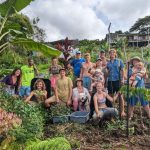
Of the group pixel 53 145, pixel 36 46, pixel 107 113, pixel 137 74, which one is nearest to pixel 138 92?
pixel 137 74

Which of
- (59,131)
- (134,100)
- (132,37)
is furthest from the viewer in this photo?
(132,37)

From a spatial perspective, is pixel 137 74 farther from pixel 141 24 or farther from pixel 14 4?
pixel 141 24

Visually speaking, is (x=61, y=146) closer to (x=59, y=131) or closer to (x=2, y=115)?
(x=2, y=115)

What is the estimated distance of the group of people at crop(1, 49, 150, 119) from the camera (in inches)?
384

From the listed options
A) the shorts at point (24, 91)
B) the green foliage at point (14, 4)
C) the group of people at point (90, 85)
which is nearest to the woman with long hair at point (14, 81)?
the group of people at point (90, 85)

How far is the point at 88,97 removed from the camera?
10133 millimetres

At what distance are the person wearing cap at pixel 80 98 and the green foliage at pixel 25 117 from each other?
0.85 metres

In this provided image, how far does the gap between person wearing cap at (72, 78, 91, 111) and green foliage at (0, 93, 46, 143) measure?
0.85 metres

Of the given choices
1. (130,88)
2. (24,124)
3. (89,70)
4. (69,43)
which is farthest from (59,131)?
(69,43)

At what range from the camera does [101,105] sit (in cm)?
983

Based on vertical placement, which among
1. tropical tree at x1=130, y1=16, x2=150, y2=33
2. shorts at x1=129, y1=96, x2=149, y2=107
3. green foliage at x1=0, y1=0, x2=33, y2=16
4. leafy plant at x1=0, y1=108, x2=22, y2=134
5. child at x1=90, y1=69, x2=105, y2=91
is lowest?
leafy plant at x1=0, y1=108, x2=22, y2=134

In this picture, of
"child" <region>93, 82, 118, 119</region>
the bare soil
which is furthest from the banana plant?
the bare soil

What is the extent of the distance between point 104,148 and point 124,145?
1.47 ft

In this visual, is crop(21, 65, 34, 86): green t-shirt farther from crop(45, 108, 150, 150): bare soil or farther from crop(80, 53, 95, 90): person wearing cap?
crop(45, 108, 150, 150): bare soil
